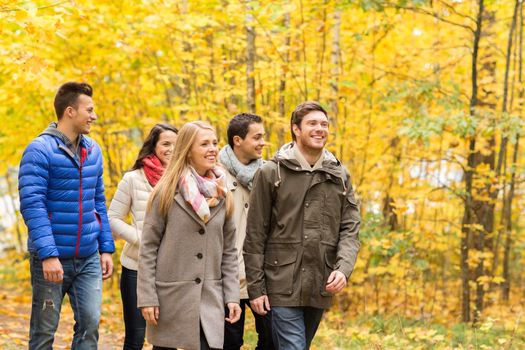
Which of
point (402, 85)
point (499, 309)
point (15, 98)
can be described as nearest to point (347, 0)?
point (402, 85)

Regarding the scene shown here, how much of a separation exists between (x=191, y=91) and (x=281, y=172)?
21.5ft

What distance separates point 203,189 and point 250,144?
107cm

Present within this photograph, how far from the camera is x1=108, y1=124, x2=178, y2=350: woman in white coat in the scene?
15.6ft

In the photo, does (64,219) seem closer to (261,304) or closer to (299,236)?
(261,304)

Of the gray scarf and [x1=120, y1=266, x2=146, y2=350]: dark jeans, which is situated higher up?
the gray scarf

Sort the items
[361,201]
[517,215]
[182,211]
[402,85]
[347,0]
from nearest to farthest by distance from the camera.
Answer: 1. [182,211]
2. [347,0]
3. [402,85]
4. [361,201]
5. [517,215]

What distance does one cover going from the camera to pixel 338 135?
356 inches

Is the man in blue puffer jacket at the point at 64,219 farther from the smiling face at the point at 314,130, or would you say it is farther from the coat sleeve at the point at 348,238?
the coat sleeve at the point at 348,238

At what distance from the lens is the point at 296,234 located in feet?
13.1

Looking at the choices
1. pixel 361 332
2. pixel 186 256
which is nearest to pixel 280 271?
pixel 186 256

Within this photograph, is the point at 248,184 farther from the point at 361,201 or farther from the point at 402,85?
the point at 361,201

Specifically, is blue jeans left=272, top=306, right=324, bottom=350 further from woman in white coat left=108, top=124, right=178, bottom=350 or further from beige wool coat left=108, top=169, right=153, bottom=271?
beige wool coat left=108, top=169, right=153, bottom=271

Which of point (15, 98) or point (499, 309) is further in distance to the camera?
point (499, 309)

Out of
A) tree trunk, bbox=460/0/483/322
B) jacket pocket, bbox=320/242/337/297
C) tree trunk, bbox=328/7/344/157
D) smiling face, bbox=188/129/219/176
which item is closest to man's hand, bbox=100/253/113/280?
smiling face, bbox=188/129/219/176
